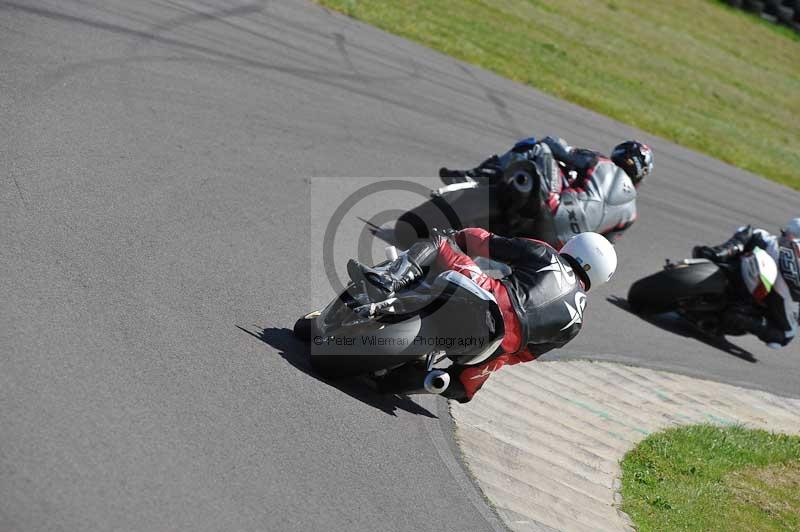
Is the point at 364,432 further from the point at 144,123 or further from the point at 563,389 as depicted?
the point at 144,123

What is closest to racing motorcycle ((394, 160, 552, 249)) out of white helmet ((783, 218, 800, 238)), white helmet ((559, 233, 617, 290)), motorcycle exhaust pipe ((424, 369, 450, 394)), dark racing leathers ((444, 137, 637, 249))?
dark racing leathers ((444, 137, 637, 249))

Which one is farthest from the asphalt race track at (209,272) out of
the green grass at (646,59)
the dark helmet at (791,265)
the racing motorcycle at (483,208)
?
the green grass at (646,59)

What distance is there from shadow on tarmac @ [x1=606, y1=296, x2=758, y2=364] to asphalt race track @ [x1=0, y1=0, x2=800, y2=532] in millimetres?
68

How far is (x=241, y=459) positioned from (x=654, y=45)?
2297 centimetres

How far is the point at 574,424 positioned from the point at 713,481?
3.67 ft

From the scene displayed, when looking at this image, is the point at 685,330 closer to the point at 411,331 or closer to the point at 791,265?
the point at 791,265

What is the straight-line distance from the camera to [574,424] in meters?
6.89

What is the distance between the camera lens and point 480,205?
326 inches

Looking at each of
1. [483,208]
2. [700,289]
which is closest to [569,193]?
[483,208]

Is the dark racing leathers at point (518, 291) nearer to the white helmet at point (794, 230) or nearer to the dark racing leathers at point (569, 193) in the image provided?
the dark racing leathers at point (569, 193)

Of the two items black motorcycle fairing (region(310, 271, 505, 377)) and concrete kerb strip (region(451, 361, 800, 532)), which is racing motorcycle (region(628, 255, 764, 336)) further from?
black motorcycle fairing (region(310, 271, 505, 377))

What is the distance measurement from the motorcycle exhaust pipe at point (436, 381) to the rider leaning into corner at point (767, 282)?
5193 mm

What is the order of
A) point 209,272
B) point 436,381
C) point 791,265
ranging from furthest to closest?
point 791,265 → point 209,272 → point 436,381

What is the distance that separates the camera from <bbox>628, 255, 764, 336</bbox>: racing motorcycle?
9445 millimetres
